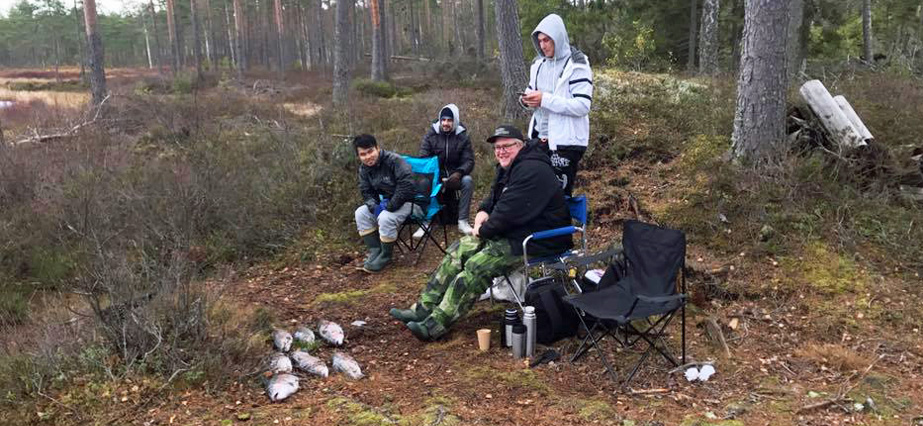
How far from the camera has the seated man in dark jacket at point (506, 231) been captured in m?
3.66

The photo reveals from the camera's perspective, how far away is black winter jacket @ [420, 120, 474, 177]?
589 centimetres

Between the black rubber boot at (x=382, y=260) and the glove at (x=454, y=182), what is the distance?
871mm

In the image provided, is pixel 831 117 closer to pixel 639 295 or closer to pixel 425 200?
pixel 639 295

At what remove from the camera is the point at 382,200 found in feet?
17.9

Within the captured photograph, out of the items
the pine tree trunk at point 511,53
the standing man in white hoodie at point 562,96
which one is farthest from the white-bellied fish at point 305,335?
the pine tree trunk at point 511,53

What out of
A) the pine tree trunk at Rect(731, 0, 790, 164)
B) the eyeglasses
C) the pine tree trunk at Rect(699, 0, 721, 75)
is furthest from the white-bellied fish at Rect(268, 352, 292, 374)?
the pine tree trunk at Rect(699, 0, 721, 75)

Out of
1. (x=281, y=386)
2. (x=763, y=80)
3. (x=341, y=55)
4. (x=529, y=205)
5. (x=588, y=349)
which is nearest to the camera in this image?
(x=281, y=386)

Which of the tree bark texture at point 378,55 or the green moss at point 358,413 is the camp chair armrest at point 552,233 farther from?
the tree bark texture at point 378,55

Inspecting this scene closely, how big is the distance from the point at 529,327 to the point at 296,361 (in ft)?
4.56

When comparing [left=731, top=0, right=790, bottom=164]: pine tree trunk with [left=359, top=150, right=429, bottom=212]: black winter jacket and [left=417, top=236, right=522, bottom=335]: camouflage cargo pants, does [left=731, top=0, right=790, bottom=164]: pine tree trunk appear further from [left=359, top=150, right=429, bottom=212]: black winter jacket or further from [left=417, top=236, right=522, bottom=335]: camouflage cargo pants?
[left=359, top=150, right=429, bottom=212]: black winter jacket

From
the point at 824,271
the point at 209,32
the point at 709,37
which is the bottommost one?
the point at 824,271

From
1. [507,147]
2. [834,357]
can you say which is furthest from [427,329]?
[834,357]

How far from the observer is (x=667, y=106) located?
7.55m

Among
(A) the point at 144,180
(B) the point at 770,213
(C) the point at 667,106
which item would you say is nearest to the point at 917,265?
(B) the point at 770,213
